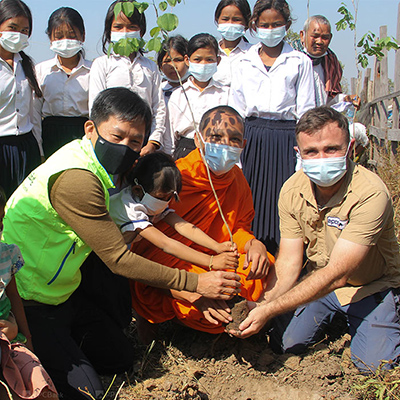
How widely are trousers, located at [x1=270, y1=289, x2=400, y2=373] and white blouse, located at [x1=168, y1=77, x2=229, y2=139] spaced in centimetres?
189

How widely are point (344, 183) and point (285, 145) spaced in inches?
44.6

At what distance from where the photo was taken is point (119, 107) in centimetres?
263

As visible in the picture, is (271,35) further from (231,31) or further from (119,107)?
(119,107)

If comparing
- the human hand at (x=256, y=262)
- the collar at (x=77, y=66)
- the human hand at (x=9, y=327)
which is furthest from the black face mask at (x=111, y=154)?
the collar at (x=77, y=66)

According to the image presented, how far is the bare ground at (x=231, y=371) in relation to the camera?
108 inches

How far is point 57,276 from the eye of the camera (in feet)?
8.48

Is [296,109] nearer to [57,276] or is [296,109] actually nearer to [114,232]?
[114,232]

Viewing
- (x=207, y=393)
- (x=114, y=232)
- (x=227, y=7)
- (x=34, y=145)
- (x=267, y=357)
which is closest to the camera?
(x=114, y=232)

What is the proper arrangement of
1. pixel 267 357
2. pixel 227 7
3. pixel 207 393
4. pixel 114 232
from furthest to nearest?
pixel 227 7 → pixel 267 357 → pixel 207 393 → pixel 114 232

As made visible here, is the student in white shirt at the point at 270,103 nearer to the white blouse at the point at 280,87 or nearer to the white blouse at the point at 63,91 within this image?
the white blouse at the point at 280,87

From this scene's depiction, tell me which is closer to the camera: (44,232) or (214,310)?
(44,232)

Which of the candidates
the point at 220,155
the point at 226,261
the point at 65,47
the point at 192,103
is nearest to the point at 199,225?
the point at 220,155

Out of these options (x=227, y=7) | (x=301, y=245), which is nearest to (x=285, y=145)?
(x=301, y=245)

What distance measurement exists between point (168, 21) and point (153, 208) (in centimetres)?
115
